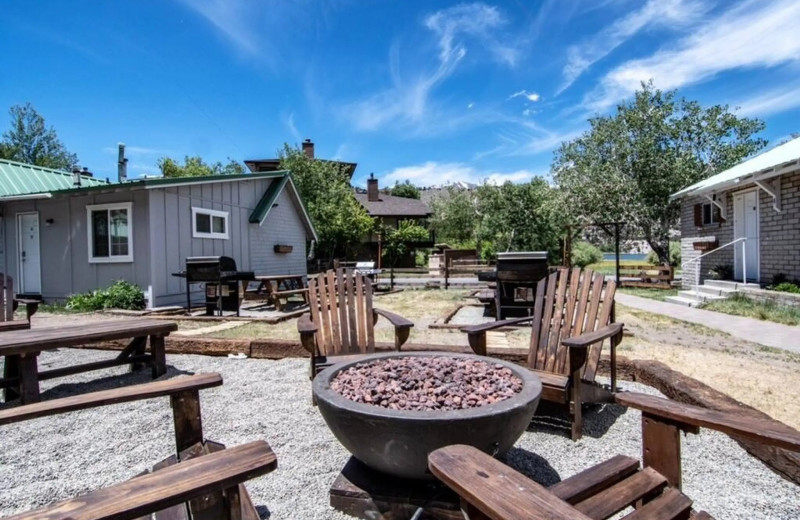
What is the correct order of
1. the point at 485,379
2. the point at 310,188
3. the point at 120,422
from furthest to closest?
the point at 310,188 < the point at 120,422 < the point at 485,379

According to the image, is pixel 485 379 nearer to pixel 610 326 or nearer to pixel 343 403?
pixel 343 403

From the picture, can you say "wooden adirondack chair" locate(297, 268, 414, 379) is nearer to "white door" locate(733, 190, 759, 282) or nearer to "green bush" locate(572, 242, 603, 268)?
"white door" locate(733, 190, 759, 282)

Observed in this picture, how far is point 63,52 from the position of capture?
57.7 feet

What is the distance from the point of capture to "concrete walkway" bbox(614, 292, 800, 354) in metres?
5.21

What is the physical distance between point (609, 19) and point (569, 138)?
10.0m

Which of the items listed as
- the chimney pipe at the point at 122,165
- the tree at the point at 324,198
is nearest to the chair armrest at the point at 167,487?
the chimney pipe at the point at 122,165

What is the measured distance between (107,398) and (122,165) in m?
12.1

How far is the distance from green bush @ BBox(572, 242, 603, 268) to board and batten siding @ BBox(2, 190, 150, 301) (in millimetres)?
19672

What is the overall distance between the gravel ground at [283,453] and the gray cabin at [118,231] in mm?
6486

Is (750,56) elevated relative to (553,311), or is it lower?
elevated

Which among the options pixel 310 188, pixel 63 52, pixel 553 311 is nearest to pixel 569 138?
pixel 310 188

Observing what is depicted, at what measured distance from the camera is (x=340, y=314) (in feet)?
11.8

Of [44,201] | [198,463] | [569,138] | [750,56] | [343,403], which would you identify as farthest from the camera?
[569,138]

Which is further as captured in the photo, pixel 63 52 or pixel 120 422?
pixel 63 52
